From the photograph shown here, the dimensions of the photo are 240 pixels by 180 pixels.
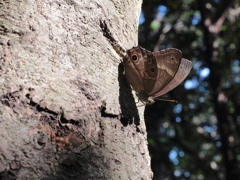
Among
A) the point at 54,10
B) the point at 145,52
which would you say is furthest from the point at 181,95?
the point at 54,10

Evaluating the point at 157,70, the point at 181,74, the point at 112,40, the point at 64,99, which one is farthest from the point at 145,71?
the point at 64,99

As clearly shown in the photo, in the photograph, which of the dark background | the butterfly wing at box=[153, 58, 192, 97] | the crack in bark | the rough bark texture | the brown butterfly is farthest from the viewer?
the dark background

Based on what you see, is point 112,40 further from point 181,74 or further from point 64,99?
point 181,74

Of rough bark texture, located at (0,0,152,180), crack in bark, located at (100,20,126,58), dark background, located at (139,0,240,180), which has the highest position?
dark background, located at (139,0,240,180)

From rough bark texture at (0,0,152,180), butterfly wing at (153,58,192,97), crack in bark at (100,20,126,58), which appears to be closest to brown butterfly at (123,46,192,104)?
butterfly wing at (153,58,192,97)

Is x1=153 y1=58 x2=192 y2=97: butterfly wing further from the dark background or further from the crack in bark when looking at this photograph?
the dark background

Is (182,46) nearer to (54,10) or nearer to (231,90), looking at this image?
(231,90)
